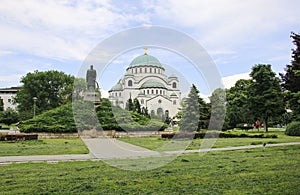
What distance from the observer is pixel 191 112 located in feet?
111

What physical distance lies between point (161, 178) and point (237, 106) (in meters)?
45.7

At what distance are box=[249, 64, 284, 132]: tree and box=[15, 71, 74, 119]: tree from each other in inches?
1242

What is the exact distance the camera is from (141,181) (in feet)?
27.1

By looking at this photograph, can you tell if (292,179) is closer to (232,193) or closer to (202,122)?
(232,193)

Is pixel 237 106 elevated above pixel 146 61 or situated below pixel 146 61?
below

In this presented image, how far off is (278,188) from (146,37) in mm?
7358

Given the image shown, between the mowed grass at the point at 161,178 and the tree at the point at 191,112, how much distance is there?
863 inches

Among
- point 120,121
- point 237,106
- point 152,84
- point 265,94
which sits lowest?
point 120,121

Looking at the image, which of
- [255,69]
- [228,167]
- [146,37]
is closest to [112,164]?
[228,167]

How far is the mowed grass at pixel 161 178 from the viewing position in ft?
23.6

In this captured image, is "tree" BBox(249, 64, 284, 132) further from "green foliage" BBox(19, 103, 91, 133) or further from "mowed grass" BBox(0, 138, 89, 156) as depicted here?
"mowed grass" BBox(0, 138, 89, 156)

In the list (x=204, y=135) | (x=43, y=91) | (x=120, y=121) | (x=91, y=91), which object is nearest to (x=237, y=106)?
(x=120, y=121)

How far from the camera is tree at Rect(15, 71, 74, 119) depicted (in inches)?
2184

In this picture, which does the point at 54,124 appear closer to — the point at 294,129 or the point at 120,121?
the point at 120,121
